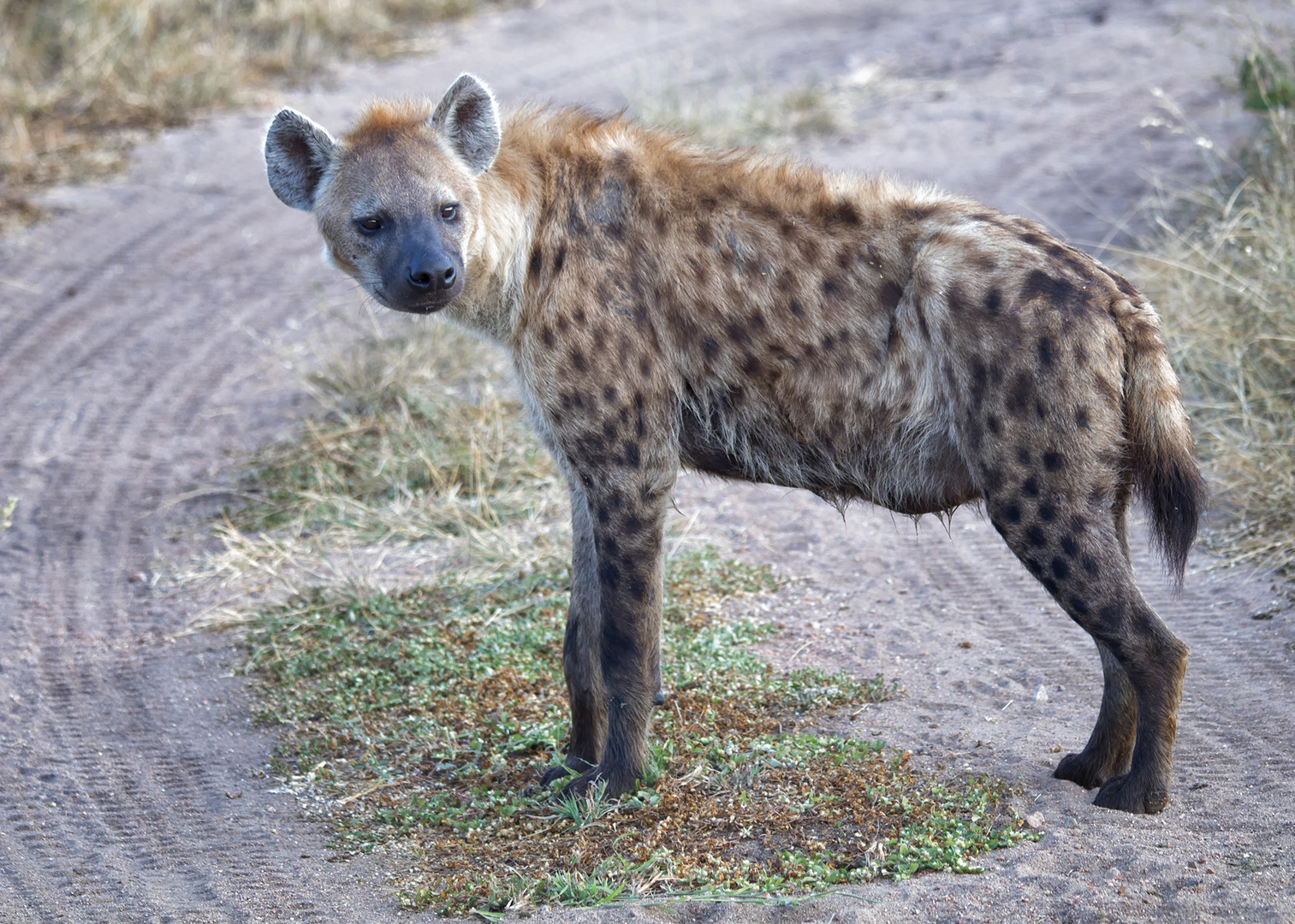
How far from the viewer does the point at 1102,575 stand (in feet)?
8.93

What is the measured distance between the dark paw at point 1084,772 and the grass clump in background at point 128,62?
6188 millimetres

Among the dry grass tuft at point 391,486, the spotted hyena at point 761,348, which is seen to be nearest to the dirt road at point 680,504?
the dry grass tuft at point 391,486

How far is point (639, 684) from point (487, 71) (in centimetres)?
676

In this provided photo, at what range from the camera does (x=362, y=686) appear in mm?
3781

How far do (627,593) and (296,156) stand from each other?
4.27 ft

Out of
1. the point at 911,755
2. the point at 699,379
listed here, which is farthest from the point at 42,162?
the point at 911,755

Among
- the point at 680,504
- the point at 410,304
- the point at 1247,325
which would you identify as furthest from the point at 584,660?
the point at 1247,325

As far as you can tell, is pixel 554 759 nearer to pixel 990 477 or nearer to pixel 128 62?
pixel 990 477

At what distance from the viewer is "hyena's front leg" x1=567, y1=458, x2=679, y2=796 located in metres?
2.94

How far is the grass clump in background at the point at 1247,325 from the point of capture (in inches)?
165

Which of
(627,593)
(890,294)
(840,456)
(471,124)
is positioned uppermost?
(471,124)

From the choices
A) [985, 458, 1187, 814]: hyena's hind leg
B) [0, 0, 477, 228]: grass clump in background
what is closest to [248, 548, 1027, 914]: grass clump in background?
[985, 458, 1187, 814]: hyena's hind leg

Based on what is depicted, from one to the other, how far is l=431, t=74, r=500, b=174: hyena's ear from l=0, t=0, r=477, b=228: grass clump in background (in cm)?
484

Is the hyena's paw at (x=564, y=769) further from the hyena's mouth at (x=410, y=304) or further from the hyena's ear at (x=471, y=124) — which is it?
the hyena's ear at (x=471, y=124)
